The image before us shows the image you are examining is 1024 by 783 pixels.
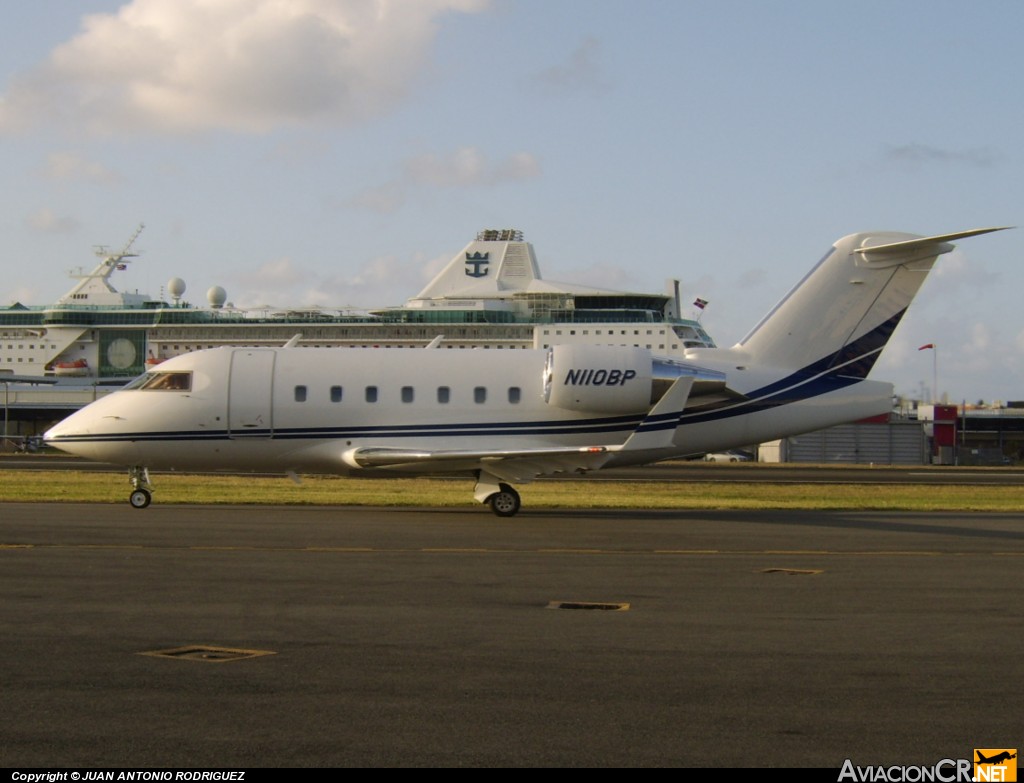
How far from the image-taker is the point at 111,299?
96562mm

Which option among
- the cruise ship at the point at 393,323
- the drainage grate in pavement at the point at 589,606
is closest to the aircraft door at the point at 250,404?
the drainage grate in pavement at the point at 589,606

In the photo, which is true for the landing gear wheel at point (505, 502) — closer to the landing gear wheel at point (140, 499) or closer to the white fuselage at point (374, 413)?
the white fuselage at point (374, 413)

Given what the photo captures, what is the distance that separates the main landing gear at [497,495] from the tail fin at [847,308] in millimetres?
5913

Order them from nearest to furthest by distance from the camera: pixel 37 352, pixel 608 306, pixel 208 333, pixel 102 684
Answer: pixel 102 684, pixel 608 306, pixel 208 333, pixel 37 352

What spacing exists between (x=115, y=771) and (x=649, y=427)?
16658 millimetres

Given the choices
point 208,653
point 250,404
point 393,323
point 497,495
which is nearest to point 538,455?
point 497,495

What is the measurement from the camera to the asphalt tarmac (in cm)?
653

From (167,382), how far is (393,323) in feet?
188

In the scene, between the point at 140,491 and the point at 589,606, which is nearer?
the point at 589,606

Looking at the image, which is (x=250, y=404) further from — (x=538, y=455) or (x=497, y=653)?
(x=497, y=653)

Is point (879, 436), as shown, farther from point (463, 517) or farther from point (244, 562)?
point (244, 562)

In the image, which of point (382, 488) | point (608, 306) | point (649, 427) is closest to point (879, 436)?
point (608, 306)

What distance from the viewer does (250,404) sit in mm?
23734

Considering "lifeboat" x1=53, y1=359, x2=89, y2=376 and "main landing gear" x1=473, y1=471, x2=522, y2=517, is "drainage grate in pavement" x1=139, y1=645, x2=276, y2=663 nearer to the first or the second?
"main landing gear" x1=473, y1=471, x2=522, y2=517
